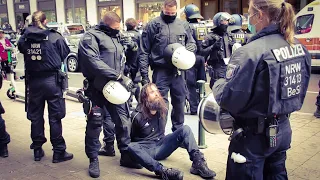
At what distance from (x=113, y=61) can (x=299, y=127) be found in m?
3.48

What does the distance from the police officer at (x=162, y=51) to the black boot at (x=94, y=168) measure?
1.28 meters

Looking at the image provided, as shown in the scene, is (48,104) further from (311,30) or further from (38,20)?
(311,30)

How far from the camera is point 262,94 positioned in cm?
237

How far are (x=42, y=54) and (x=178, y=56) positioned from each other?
1718mm

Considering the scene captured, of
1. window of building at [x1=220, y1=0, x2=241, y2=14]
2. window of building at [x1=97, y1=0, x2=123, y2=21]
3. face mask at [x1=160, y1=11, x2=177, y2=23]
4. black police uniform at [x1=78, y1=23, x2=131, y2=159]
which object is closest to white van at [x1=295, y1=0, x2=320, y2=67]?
face mask at [x1=160, y1=11, x2=177, y2=23]

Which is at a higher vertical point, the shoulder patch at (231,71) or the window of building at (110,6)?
the window of building at (110,6)

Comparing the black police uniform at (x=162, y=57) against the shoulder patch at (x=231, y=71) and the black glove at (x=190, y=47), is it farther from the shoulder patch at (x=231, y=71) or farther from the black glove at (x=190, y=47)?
the shoulder patch at (x=231, y=71)

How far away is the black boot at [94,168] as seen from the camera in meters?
4.37

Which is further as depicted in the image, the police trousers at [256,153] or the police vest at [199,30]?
the police vest at [199,30]

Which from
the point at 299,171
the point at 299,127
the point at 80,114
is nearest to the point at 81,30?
the point at 80,114

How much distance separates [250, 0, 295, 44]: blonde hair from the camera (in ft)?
7.80

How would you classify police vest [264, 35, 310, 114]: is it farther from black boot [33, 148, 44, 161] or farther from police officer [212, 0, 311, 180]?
black boot [33, 148, 44, 161]

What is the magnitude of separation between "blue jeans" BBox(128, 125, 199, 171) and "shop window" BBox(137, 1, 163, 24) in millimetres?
21334

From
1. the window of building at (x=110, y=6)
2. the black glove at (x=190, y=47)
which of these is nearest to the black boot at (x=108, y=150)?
the black glove at (x=190, y=47)
